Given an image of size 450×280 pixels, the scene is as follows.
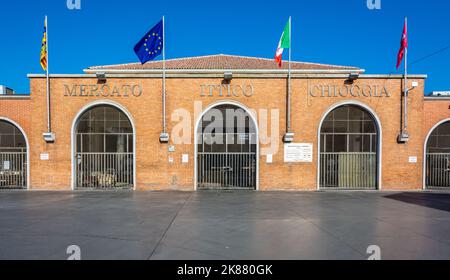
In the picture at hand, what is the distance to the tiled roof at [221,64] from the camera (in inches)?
820

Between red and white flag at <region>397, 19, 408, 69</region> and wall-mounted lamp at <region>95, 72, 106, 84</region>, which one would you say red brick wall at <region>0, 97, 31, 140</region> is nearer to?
wall-mounted lamp at <region>95, 72, 106, 84</region>

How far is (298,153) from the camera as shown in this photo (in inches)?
508

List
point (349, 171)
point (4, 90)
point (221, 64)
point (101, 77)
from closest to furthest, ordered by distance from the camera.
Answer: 1. point (101, 77)
2. point (349, 171)
3. point (4, 90)
4. point (221, 64)

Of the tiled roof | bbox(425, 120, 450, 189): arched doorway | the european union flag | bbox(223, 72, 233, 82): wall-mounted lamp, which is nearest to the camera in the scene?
the european union flag

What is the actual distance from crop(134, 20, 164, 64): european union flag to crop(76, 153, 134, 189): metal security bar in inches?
202

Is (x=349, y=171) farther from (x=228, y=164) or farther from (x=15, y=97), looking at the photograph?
(x=15, y=97)

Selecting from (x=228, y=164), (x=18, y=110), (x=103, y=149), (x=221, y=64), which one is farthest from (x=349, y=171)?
(x=18, y=110)

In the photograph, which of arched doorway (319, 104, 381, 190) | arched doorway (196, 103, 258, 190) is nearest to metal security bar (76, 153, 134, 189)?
arched doorway (196, 103, 258, 190)

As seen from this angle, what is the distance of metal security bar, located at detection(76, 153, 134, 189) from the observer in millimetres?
13031

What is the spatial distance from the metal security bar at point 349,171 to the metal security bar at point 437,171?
11.4 feet

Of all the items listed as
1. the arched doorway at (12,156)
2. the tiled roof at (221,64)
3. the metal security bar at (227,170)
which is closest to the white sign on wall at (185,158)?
the metal security bar at (227,170)

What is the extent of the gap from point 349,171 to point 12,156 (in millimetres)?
18060

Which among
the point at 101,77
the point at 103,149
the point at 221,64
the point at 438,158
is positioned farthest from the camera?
the point at 221,64

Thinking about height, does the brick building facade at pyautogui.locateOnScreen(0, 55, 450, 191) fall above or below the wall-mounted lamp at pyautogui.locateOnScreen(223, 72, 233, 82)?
below
